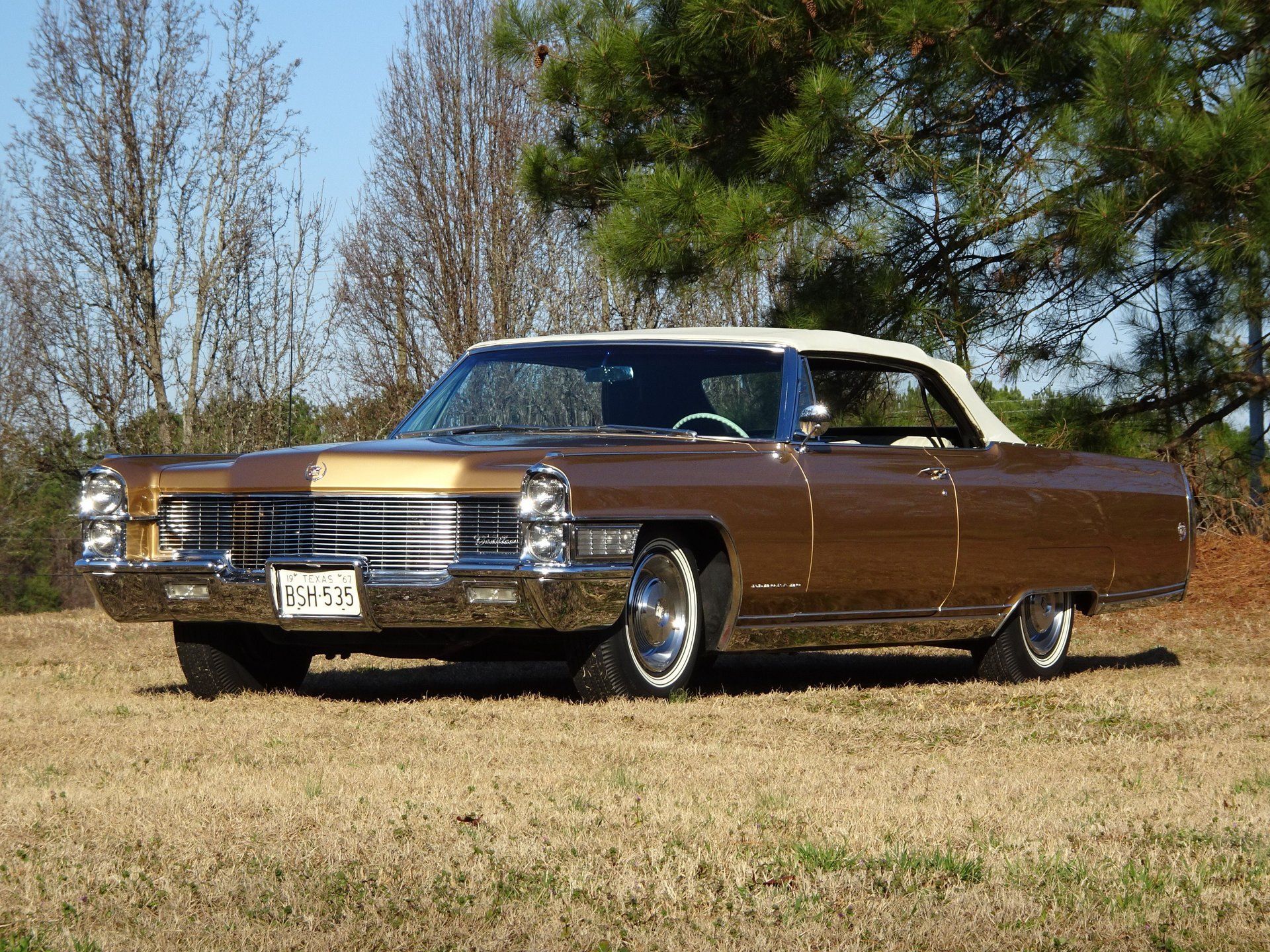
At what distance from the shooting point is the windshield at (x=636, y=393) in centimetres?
770

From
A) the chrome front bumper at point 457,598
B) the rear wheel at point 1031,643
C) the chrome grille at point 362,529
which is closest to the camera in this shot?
the chrome front bumper at point 457,598

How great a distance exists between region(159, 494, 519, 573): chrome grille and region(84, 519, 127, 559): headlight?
33 centimetres

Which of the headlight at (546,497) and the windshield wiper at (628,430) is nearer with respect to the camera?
the headlight at (546,497)

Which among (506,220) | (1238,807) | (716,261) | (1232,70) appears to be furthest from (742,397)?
(506,220)

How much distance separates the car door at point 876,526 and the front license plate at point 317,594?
1.98 meters

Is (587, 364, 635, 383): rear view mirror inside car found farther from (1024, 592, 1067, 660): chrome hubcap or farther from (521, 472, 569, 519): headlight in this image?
(1024, 592, 1067, 660): chrome hubcap

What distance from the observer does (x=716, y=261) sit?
1289cm

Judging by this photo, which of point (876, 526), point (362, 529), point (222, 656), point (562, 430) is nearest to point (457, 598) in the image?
point (362, 529)

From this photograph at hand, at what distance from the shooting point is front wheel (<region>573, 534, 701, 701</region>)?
22.6ft

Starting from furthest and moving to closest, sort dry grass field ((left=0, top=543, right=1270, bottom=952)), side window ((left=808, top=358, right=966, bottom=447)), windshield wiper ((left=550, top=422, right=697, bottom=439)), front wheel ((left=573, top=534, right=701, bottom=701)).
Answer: side window ((left=808, top=358, right=966, bottom=447)) < windshield wiper ((left=550, top=422, right=697, bottom=439)) < front wheel ((left=573, top=534, right=701, bottom=701)) < dry grass field ((left=0, top=543, right=1270, bottom=952))

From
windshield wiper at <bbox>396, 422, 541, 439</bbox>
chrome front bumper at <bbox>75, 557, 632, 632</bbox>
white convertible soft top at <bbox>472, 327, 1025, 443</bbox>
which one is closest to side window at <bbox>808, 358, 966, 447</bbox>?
white convertible soft top at <bbox>472, 327, 1025, 443</bbox>

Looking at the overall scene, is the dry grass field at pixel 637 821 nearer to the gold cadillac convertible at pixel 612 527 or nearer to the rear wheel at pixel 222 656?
the rear wheel at pixel 222 656

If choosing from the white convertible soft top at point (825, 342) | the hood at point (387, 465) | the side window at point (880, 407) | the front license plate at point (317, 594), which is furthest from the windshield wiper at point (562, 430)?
the front license plate at point (317, 594)

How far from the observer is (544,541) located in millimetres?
6520
